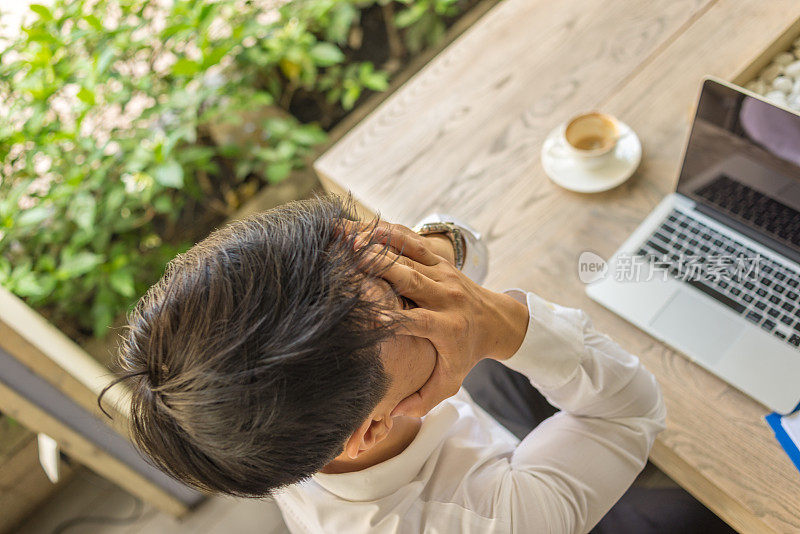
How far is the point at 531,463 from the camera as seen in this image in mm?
873

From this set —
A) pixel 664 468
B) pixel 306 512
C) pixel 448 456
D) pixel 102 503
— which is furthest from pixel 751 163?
pixel 102 503

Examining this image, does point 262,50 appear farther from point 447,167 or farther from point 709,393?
point 709,393

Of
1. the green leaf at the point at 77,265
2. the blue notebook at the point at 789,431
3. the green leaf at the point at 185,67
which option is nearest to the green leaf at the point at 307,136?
the green leaf at the point at 185,67

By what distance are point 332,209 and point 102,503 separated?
167cm

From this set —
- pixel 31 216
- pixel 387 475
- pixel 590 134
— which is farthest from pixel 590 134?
pixel 31 216

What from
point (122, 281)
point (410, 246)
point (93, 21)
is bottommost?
point (122, 281)

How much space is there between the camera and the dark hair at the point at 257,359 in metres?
0.59

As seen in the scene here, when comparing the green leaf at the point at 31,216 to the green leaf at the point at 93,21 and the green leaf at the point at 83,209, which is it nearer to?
the green leaf at the point at 83,209

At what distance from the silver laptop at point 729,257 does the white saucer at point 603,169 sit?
0.10 m

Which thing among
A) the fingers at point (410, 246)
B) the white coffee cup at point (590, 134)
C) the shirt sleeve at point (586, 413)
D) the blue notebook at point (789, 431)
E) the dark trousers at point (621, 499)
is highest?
the fingers at point (410, 246)

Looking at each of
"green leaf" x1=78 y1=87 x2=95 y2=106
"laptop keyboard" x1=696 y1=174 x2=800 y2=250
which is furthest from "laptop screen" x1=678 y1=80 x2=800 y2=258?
"green leaf" x1=78 y1=87 x2=95 y2=106

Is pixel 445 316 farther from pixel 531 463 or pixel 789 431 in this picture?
pixel 789 431

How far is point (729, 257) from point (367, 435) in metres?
0.69

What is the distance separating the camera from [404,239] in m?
0.83
